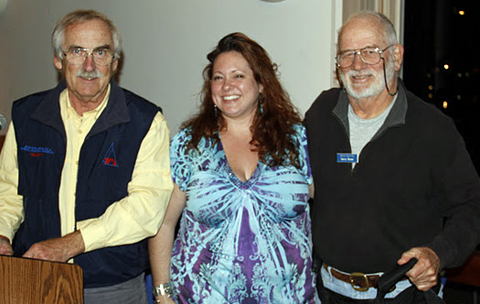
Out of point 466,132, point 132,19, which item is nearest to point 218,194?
point 466,132

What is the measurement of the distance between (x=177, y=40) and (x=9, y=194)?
1992 millimetres

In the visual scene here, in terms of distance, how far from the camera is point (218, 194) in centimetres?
219

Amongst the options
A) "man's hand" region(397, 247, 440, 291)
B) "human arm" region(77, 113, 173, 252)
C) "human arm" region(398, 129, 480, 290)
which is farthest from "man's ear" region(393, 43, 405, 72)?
"human arm" region(77, 113, 173, 252)

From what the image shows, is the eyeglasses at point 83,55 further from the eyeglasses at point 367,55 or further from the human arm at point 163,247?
the eyeglasses at point 367,55

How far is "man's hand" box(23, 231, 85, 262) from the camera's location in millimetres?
1854

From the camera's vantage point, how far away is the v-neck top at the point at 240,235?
2.18 metres

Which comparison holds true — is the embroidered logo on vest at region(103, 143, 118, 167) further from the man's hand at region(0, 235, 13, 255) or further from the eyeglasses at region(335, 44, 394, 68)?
the eyeglasses at region(335, 44, 394, 68)

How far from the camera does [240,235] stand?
2176mm

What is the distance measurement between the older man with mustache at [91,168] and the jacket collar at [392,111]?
754 millimetres

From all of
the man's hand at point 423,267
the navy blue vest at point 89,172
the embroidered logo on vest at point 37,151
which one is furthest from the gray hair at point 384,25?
the embroidered logo on vest at point 37,151

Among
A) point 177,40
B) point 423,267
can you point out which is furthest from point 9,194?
point 177,40

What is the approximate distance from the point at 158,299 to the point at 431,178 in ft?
4.03

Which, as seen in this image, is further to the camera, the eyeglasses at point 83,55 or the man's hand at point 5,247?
the eyeglasses at point 83,55

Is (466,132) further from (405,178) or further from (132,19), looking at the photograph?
(132,19)
